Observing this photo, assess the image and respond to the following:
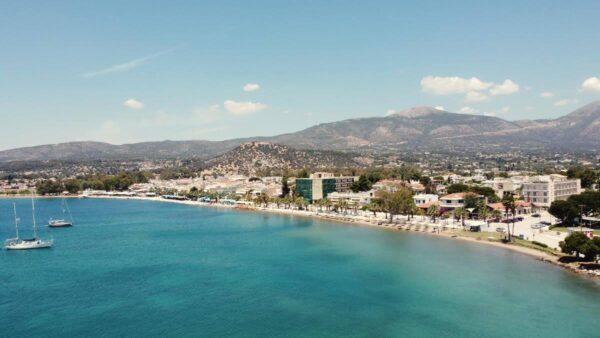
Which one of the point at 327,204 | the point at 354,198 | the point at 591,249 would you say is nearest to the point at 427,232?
the point at 591,249

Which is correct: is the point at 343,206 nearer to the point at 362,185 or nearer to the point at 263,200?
the point at 362,185

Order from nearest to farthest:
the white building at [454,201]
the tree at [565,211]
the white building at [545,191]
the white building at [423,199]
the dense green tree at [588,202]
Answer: the tree at [565,211], the dense green tree at [588,202], the white building at [454,201], the white building at [545,191], the white building at [423,199]

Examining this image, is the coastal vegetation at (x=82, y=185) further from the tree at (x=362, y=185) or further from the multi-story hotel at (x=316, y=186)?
the tree at (x=362, y=185)

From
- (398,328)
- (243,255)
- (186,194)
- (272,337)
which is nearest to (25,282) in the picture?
(243,255)

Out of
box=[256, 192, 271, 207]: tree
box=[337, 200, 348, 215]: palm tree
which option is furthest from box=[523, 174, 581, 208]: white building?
box=[256, 192, 271, 207]: tree

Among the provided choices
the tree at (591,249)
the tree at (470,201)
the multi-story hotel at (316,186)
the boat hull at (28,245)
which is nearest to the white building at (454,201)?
the tree at (470,201)

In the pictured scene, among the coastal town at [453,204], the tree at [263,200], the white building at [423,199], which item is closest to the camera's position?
the coastal town at [453,204]

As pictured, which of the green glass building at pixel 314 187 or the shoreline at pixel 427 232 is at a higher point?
the green glass building at pixel 314 187

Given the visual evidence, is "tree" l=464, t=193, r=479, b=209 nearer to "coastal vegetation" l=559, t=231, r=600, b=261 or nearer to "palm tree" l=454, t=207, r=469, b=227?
"palm tree" l=454, t=207, r=469, b=227
